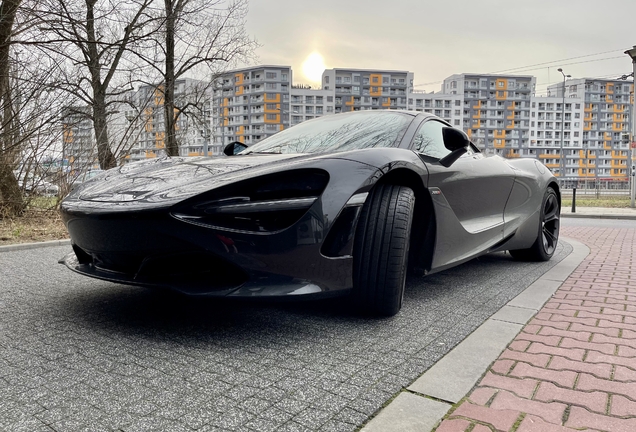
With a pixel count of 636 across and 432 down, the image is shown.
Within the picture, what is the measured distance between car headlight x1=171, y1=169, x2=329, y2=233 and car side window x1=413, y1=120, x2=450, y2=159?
1031 mm

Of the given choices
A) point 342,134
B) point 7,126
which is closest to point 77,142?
point 7,126

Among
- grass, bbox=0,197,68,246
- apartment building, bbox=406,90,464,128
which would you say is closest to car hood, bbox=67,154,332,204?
grass, bbox=0,197,68,246

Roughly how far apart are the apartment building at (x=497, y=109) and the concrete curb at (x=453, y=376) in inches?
4332

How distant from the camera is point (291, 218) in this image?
86.7 inches

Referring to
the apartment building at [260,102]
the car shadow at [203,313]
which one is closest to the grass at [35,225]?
the car shadow at [203,313]

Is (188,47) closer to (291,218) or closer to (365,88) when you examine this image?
(291,218)

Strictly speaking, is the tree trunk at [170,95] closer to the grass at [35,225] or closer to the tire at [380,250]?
the grass at [35,225]

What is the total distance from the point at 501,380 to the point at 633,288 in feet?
7.69

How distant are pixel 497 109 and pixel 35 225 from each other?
11142 centimetres

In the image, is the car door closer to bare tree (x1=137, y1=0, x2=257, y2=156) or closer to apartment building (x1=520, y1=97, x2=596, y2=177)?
bare tree (x1=137, y1=0, x2=257, y2=156)

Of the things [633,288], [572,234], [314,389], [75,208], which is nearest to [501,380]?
[314,389]

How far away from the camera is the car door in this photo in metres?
2.97

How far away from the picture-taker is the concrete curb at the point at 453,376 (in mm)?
1561

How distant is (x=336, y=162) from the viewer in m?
2.37
